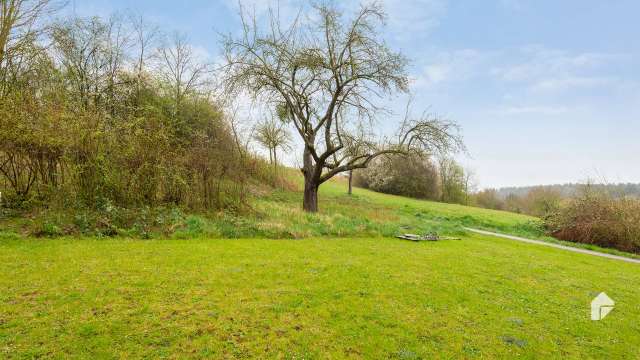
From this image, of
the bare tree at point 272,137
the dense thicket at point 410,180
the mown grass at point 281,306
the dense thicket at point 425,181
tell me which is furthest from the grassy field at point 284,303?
the dense thicket at point 425,181

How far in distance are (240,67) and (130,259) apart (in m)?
9.77

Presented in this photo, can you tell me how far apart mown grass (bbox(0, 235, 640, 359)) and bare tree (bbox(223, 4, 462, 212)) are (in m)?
7.93

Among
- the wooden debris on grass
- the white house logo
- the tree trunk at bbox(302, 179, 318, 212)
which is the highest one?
the tree trunk at bbox(302, 179, 318, 212)

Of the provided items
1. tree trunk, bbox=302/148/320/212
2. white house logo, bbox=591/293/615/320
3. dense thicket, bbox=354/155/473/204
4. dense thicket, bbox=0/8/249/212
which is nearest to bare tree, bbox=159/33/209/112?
dense thicket, bbox=0/8/249/212

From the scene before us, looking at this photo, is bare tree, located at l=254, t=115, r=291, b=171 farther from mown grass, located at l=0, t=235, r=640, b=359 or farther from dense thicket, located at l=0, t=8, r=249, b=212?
mown grass, located at l=0, t=235, r=640, b=359

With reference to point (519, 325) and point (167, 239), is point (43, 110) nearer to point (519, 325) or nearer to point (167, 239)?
point (167, 239)

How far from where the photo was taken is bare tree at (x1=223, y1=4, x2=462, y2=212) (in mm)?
13000

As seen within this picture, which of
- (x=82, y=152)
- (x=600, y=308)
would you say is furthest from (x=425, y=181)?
(x=82, y=152)

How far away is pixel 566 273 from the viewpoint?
759cm

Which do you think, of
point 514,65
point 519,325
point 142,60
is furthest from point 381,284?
point 142,60

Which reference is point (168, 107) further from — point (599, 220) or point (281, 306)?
point (599, 220)

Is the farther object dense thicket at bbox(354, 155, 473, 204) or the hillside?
dense thicket at bbox(354, 155, 473, 204)

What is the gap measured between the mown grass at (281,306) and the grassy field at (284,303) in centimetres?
2

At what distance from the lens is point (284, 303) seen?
4422mm
